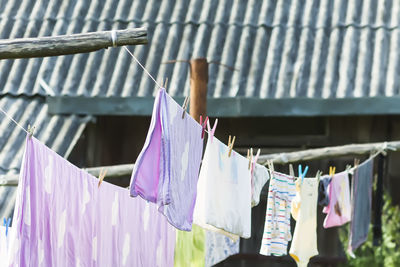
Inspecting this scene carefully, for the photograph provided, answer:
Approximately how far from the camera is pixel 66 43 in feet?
16.9

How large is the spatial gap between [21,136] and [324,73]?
8.83ft

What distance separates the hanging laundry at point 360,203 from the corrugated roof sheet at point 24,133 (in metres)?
2.40

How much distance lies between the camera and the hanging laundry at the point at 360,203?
8633 millimetres

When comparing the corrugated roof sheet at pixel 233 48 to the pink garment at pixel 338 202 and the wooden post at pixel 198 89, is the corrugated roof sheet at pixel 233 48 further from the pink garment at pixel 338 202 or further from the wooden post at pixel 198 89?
the wooden post at pixel 198 89

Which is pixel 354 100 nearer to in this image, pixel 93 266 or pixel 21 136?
pixel 21 136

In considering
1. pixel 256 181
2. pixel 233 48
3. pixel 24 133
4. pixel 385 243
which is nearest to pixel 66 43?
pixel 256 181

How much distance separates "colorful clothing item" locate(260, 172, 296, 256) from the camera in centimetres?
741

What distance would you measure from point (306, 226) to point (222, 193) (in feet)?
5.46

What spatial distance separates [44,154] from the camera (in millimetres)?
5480

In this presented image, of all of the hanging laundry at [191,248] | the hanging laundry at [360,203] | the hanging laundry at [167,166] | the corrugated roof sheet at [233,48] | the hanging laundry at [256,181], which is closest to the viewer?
the hanging laundry at [167,166]

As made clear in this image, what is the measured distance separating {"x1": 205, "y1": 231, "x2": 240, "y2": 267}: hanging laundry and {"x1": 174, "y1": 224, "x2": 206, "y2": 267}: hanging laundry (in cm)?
14

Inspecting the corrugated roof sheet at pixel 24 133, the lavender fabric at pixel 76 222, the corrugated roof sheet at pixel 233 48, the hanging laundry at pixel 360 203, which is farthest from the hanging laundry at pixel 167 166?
the corrugated roof sheet at pixel 233 48

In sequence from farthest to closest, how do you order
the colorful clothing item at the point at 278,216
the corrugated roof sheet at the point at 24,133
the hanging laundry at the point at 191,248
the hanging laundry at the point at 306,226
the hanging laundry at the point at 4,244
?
1. the corrugated roof sheet at the point at 24,133
2. the hanging laundry at the point at 306,226
3. the colorful clothing item at the point at 278,216
4. the hanging laundry at the point at 191,248
5. the hanging laundry at the point at 4,244

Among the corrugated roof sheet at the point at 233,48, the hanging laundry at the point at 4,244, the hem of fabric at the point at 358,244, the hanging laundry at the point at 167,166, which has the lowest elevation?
the hanging laundry at the point at 4,244
